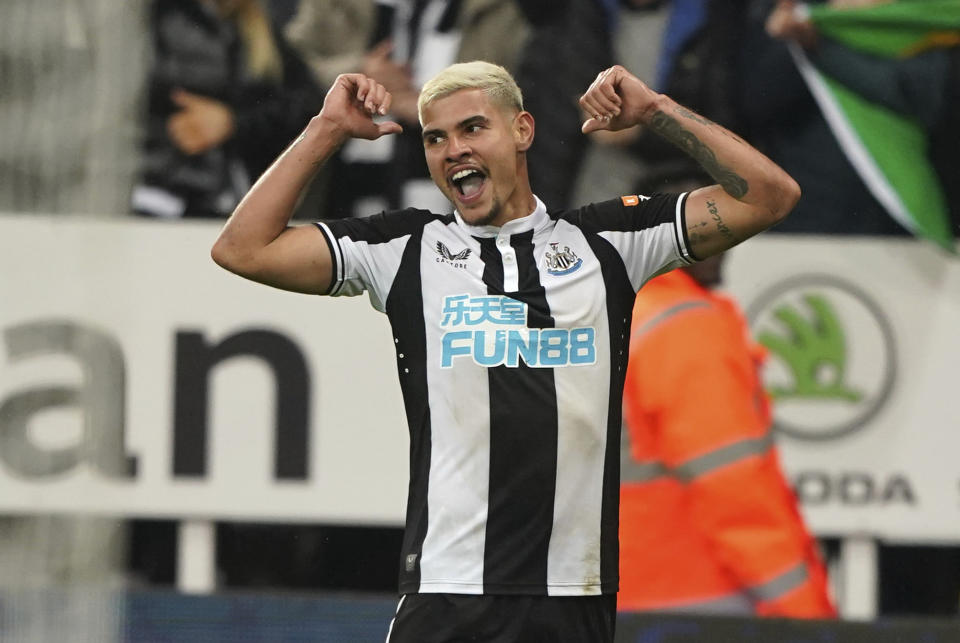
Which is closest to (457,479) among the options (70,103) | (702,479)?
(702,479)

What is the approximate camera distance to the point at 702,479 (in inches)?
214

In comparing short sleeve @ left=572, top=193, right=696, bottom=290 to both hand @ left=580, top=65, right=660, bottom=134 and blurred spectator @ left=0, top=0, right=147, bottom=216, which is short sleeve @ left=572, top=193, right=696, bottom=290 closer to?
hand @ left=580, top=65, right=660, bottom=134

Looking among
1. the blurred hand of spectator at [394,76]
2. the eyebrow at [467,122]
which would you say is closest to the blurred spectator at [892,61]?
the blurred hand of spectator at [394,76]

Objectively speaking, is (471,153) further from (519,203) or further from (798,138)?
(798,138)

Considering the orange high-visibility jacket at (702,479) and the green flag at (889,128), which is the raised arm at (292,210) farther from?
the green flag at (889,128)

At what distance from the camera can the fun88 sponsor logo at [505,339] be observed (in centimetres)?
326

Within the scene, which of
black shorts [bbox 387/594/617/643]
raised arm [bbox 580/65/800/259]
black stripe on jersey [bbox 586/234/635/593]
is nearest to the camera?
black shorts [bbox 387/594/617/643]

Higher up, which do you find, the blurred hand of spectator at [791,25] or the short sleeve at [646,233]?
the blurred hand of spectator at [791,25]

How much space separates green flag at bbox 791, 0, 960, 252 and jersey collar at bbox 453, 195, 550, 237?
2.75m

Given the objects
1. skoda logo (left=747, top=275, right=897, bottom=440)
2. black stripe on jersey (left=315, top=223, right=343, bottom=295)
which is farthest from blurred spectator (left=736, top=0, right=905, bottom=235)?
black stripe on jersey (left=315, top=223, right=343, bottom=295)

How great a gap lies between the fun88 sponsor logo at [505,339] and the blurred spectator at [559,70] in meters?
2.59

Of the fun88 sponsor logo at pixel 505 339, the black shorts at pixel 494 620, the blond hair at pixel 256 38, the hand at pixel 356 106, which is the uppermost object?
the blond hair at pixel 256 38

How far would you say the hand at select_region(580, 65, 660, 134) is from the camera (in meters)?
3.39

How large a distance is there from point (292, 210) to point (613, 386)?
0.77 metres
